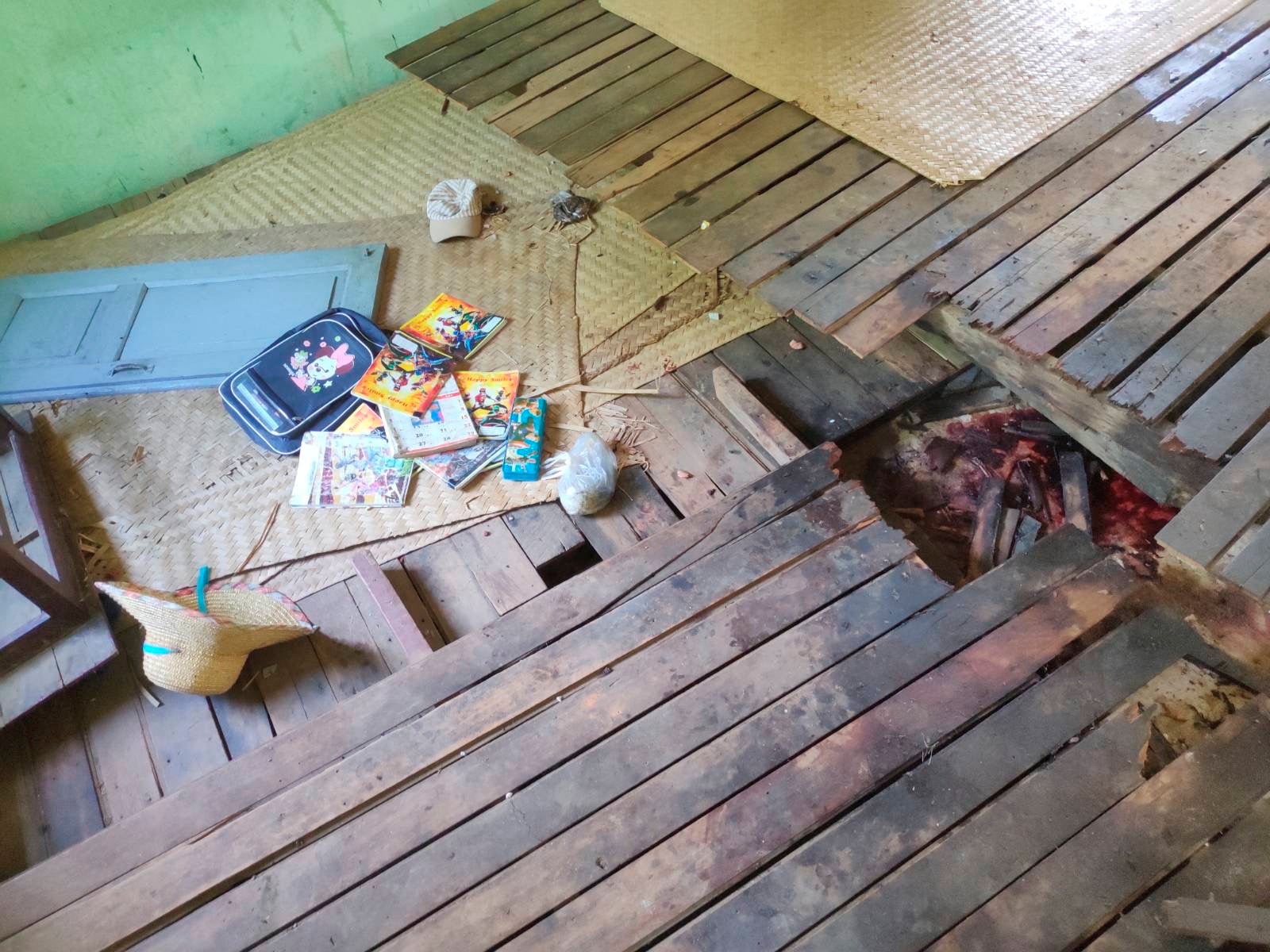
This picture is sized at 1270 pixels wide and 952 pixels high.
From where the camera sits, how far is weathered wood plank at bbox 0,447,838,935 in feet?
6.21

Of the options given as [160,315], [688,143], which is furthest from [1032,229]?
[160,315]

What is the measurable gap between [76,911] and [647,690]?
1.31 m

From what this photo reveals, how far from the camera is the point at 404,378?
279 centimetres

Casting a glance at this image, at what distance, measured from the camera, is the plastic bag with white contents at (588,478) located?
2445mm


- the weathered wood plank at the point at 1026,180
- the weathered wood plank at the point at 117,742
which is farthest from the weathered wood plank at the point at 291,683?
the weathered wood plank at the point at 1026,180

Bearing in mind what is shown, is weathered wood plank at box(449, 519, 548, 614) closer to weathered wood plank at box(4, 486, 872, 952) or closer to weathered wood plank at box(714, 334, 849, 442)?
weathered wood plank at box(4, 486, 872, 952)

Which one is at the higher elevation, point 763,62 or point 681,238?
point 763,62

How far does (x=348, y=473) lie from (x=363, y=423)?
0.19 m

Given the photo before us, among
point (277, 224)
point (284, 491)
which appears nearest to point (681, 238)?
point (284, 491)

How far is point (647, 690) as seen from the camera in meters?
2.00

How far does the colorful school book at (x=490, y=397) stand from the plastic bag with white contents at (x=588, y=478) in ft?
0.97

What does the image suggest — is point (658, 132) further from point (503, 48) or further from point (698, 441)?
point (698, 441)

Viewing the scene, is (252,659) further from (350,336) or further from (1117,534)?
(1117,534)

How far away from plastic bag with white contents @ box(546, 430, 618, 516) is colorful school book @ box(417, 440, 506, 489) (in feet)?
0.80
